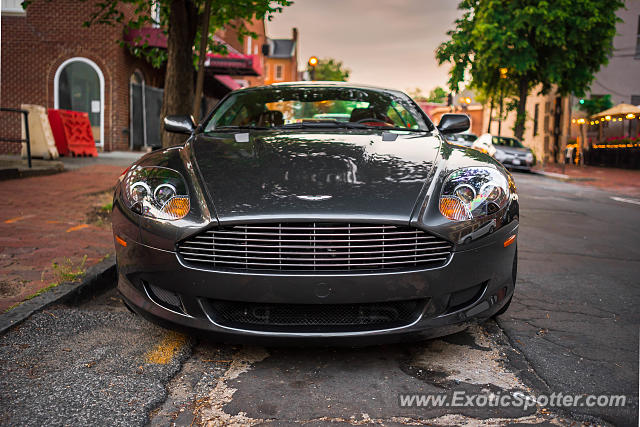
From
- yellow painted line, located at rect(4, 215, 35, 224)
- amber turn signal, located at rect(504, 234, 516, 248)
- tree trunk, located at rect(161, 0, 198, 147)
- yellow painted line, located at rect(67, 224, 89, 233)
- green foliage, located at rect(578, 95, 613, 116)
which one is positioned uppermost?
green foliage, located at rect(578, 95, 613, 116)

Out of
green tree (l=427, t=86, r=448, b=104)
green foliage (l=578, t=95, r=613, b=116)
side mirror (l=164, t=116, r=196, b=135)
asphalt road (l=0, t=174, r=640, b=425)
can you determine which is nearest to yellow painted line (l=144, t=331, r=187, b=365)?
asphalt road (l=0, t=174, r=640, b=425)

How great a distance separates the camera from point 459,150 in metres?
3.52

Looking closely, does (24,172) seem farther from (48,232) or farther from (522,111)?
(522,111)

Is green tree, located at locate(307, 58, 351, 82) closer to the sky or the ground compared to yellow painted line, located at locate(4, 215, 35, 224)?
closer to the sky

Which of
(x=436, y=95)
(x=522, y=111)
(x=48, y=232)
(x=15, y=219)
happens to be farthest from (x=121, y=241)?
(x=436, y=95)

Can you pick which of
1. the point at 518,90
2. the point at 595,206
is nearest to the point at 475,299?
the point at 595,206

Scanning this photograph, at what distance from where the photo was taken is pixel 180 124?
4145mm

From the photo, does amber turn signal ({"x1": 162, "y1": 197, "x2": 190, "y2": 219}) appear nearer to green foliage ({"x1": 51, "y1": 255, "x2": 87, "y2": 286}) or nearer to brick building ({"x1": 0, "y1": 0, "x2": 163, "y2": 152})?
green foliage ({"x1": 51, "y1": 255, "x2": 87, "y2": 286})

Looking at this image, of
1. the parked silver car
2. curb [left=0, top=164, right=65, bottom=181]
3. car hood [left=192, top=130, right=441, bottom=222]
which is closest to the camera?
car hood [left=192, top=130, right=441, bottom=222]

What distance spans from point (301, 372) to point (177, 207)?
0.93m

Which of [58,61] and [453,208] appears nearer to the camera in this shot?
[453,208]

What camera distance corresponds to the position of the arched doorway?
59.4 feet

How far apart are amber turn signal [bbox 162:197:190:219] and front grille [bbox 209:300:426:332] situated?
1.40ft

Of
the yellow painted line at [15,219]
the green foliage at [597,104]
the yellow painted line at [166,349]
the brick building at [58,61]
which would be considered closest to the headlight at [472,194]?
the yellow painted line at [166,349]
